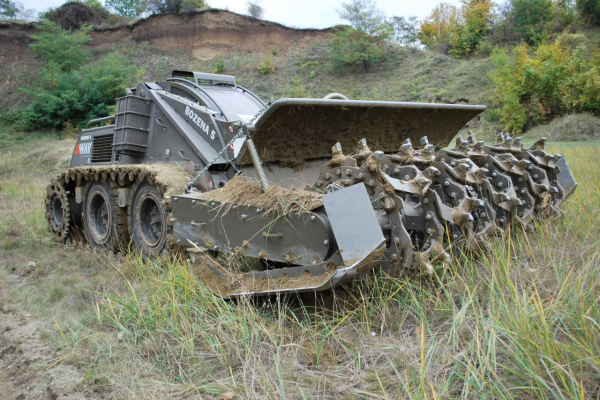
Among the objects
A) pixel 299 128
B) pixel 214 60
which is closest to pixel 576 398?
pixel 299 128

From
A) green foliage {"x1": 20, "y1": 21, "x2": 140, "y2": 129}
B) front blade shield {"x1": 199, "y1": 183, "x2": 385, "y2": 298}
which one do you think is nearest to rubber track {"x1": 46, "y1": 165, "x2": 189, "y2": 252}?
front blade shield {"x1": 199, "y1": 183, "x2": 385, "y2": 298}

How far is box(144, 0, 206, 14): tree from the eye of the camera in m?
31.2

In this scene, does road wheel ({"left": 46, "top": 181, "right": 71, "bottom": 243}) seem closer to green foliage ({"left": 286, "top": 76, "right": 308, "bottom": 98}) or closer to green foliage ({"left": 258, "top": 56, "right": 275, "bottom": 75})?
green foliage ({"left": 286, "top": 76, "right": 308, "bottom": 98})

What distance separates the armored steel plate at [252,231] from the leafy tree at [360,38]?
26417 millimetres

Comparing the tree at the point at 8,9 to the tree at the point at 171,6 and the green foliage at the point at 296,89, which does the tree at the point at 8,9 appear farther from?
the green foliage at the point at 296,89

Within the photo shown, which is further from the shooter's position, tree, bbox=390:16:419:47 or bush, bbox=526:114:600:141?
tree, bbox=390:16:419:47

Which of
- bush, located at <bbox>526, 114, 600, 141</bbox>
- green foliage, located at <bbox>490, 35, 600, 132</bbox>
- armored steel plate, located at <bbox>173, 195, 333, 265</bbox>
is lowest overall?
armored steel plate, located at <bbox>173, 195, 333, 265</bbox>

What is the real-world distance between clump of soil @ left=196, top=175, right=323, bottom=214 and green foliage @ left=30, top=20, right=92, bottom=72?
26463 mm

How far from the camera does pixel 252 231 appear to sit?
11.3ft

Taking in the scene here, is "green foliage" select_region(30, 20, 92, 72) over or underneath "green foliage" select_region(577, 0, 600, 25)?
underneath

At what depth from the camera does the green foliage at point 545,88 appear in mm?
18406

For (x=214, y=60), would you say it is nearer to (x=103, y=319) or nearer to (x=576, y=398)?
(x=103, y=319)

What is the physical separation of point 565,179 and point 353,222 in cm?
333

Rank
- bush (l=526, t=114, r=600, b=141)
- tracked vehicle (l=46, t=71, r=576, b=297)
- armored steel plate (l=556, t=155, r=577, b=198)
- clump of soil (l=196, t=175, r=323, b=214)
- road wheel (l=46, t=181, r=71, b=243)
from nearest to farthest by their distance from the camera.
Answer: tracked vehicle (l=46, t=71, r=576, b=297) < clump of soil (l=196, t=175, r=323, b=214) < armored steel plate (l=556, t=155, r=577, b=198) < road wheel (l=46, t=181, r=71, b=243) < bush (l=526, t=114, r=600, b=141)
